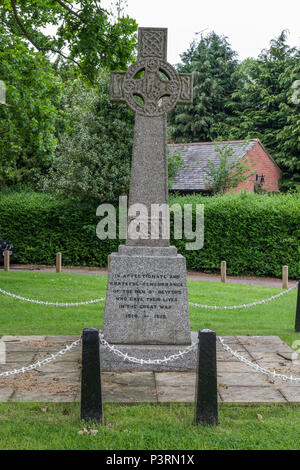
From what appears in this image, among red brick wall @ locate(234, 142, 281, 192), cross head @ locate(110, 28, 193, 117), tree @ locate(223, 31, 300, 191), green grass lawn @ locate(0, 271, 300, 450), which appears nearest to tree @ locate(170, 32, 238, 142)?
tree @ locate(223, 31, 300, 191)

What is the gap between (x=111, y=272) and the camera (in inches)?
260

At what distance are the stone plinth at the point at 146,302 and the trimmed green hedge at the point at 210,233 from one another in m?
13.4

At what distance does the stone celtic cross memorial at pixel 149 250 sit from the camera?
6.59 meters

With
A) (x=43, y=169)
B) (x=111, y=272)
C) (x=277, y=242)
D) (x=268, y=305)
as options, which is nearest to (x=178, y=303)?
(x=111, y=272)

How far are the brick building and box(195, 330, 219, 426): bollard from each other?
22.4 metres

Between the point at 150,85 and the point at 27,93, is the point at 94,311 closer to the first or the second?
the point at 150,85

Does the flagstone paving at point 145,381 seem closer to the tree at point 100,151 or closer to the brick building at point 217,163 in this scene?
the tree at point 100,151

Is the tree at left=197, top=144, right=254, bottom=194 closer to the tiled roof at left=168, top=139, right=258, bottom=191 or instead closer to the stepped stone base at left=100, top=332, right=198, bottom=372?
the tiled roof at left=168, top=139, right=258, bottom=191

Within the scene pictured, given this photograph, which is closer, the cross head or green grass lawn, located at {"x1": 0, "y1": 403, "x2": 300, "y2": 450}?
green grass lawn, located at {"x1": 0, "y1": 403, "x2": 300, "y2": 450}

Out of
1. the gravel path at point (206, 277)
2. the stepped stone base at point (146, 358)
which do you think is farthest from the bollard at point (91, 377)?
the gravel path at point (206, 277)

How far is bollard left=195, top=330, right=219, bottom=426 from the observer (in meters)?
4.64

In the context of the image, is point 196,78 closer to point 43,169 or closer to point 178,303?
point 43,169

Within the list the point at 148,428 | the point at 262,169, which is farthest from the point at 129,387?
the point at 262,169
